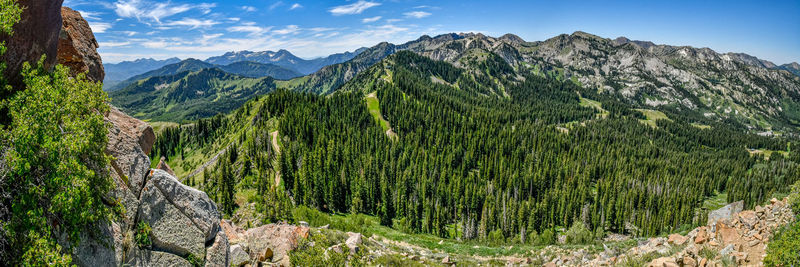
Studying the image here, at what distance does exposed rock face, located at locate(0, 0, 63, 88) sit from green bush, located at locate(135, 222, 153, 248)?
8.52 metres

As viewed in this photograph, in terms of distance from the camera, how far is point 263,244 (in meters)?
27.0

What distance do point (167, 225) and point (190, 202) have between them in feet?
5.76

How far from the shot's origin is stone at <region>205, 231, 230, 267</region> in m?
20.5

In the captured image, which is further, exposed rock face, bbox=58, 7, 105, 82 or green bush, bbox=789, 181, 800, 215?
green bush, bbox=789, 181, 800, 215

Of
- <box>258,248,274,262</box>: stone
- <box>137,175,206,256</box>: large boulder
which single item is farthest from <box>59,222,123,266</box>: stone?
<box>258,248,274,262</box>: stone

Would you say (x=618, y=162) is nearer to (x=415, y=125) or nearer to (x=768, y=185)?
(x=768, y=185)

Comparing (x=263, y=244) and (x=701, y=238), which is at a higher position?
(x=701, y=238)

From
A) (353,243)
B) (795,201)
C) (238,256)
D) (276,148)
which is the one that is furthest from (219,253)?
(276,148)

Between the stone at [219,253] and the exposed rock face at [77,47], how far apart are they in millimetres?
12883

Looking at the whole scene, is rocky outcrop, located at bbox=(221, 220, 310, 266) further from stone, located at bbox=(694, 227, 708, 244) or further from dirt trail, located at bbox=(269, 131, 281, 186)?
dirt trail, located at bbox=(269, 131, 281, 186)

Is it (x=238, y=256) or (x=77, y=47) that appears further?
(x=238, y=256)

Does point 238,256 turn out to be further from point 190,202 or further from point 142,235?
point 142,235

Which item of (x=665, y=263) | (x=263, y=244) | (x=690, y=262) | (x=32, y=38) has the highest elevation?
(x=32, y=38)

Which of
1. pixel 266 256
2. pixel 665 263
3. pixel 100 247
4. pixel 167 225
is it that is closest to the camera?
pixel 100 247
